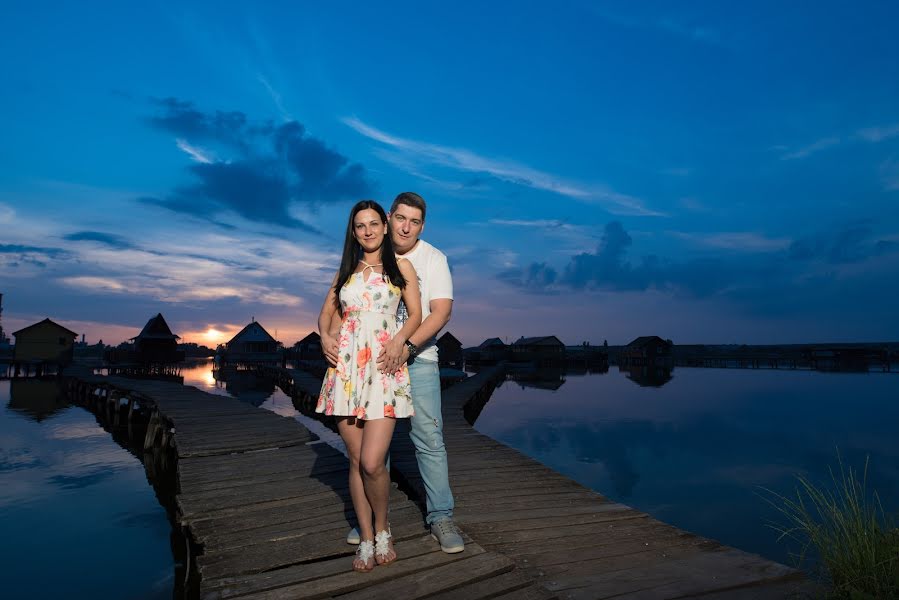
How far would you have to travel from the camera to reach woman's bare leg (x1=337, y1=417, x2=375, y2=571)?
9.93ft

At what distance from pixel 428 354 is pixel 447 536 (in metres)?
1.26

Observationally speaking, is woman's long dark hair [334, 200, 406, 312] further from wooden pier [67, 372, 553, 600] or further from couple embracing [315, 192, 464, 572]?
wooden pier [67, 372, 553, 600]

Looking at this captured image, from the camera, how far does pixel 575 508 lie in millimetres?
5234

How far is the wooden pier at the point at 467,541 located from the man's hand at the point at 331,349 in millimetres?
1316

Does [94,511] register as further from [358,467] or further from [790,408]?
[790,408]

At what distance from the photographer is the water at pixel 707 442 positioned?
11.3 metres

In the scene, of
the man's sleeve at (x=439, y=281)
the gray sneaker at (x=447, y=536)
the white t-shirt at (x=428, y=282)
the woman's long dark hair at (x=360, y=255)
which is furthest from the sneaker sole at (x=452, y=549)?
the woman's long dark hair at (x=360, y=255)

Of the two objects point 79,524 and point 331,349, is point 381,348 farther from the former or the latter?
point 79,524

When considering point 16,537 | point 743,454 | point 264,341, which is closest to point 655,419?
point 743,454

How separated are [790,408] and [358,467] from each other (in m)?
31.7

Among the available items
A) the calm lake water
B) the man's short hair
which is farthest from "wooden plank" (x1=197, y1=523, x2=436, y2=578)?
the calm lake water

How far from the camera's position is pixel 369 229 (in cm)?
313

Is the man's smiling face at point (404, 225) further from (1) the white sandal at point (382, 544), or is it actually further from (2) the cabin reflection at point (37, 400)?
(2) the cabin reflection at point (37, 400)

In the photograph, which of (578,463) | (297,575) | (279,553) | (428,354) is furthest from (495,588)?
(578,463)
